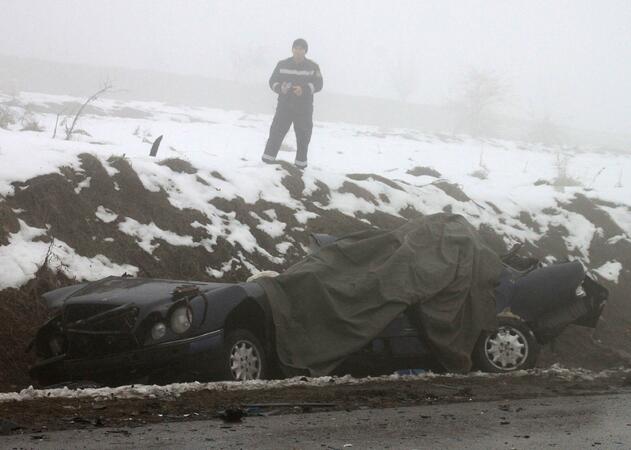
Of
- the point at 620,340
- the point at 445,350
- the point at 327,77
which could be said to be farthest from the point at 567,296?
the point at 327,77

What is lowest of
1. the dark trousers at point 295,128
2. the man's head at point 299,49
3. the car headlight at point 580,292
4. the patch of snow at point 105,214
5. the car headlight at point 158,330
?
the car headlight at point 158,330

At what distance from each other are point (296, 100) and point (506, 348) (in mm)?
6892

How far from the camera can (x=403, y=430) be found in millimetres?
4629

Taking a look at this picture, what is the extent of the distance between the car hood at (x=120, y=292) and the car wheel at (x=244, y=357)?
453 mm

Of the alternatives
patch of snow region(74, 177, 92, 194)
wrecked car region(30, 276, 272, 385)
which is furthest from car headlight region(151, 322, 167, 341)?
patch of snow region(74, 177, 92, 194)

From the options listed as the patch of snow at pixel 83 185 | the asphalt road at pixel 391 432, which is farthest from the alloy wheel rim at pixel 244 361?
the patch of snow at pixel 83 185

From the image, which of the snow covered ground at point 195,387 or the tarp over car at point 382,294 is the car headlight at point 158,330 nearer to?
the snow covered ground at point 195,387

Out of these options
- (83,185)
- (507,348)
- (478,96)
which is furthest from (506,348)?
(478,96)

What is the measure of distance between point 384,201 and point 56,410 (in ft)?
28.1

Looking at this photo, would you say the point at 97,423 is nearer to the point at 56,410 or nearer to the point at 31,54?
the point at 56,410

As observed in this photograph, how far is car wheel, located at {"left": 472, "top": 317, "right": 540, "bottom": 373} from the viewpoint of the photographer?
7.35 m

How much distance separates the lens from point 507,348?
743 centimetres

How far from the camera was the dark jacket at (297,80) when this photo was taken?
1304 cm

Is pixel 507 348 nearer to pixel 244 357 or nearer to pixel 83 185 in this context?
pixel 244 357
